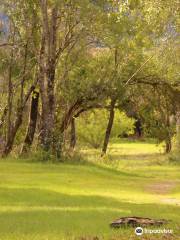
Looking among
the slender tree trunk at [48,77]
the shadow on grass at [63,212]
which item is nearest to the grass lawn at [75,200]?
the shadow on grass at [63,212]

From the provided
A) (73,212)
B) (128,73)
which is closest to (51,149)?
(128,73)

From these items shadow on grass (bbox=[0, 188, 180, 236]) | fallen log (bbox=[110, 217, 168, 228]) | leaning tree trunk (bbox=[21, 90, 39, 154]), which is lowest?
leaning tree trunk (bbox=[21, 90, 39, 154])

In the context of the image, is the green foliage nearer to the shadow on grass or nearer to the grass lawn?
the grass lawn

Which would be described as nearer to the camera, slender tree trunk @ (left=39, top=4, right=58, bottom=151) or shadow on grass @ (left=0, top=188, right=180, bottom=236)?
shadow on grass @ (left=0, top=188, right=180, bottom=236)

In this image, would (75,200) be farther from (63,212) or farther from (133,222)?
(133,222)

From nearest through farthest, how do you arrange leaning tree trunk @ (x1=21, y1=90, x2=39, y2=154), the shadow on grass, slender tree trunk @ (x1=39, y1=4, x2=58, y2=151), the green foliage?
the shadow on grass, slender tree trunk @ (x1=39, y1=4, x2=58, y2=151), leaning tree trunk @ (x1=21, y1=90, x2=39, y2=154), the green foliage

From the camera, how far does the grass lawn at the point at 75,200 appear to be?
11.8m

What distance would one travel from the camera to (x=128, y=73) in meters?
38.2

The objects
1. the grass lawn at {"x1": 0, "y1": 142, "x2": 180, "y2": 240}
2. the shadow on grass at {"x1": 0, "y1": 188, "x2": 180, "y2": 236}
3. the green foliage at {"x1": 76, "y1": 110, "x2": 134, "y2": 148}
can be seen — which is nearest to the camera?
the grass lawn at {"x1": 0, "y1": 142, "x2": 180, "y2": 240}

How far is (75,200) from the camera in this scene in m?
16.6

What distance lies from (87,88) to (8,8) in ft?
23.8

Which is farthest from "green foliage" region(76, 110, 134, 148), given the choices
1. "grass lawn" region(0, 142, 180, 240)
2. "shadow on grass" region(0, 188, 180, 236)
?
"shadow on grass" region(0, 188, 180, 236)

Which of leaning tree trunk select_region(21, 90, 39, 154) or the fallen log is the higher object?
the fallen log

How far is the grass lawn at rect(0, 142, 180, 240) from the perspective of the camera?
11.8 m
